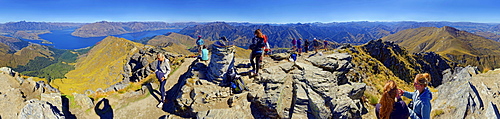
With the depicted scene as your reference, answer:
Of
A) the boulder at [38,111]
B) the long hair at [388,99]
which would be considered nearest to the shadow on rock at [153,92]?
the boulder at [38,111]

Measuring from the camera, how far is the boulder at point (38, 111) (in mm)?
9858

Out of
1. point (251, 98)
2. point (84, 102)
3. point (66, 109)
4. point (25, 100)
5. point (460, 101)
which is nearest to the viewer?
point (460, 101)

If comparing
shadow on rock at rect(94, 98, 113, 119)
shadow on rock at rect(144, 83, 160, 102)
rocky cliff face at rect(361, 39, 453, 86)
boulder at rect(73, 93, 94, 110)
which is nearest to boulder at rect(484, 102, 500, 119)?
shadow on rock at rect(144, 83, 160, 102)

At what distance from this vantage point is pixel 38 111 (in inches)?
402

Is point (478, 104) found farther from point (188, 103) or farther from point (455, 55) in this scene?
point (455, 55)

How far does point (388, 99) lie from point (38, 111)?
628 inches

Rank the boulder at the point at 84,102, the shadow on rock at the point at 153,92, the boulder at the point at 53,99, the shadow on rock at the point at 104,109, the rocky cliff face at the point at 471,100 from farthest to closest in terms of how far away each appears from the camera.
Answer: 1. the shadow on rock at the point at 153,92
2. the boulder at the point at 84,102
3. the shadow on rock at the point at 104,109
4. the boulder at the point at 53,99
5. the rocky cliff face at the point at 471,100

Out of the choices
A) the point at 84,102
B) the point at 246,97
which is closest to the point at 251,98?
the point at 246,97

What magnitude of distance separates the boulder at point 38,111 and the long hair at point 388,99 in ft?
51.0

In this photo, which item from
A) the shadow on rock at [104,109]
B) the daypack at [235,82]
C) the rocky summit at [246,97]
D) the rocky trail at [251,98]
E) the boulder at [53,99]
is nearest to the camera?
the rocky trail at [251,98]

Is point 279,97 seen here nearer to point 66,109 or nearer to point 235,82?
point 235,82

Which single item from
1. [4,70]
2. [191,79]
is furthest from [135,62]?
[191,79]

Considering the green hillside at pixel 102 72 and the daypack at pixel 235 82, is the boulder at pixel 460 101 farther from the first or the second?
the green hillside at pixel 102 72

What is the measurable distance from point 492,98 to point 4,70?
28.5m
